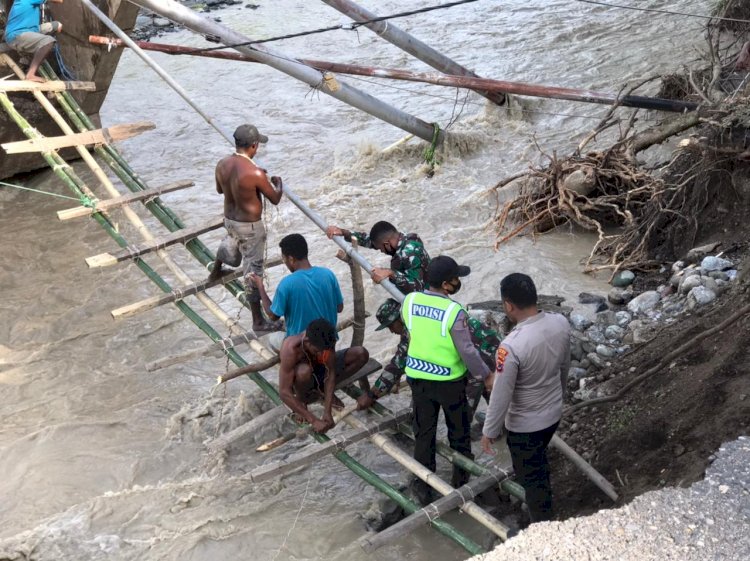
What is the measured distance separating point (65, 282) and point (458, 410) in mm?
5567

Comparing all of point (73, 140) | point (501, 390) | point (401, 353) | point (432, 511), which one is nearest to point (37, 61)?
point (73, 140)

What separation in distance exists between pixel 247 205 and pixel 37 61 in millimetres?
3494


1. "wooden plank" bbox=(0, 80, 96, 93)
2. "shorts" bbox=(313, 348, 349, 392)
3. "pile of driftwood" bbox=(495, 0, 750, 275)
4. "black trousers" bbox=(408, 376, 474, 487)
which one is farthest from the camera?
"wooden plank" bbox=(0, 80, 96, 93)

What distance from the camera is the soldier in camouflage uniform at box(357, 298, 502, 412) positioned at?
4414 millimetres

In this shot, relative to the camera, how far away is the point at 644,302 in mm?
6000

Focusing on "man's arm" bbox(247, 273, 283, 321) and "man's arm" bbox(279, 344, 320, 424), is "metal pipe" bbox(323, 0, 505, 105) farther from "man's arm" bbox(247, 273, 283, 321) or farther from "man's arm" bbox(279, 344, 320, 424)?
"man's arm" bbox(279, 344, 320, 424)

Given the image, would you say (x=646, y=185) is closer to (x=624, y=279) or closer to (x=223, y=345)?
(x=624, y=279)

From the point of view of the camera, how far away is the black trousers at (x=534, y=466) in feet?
12.2

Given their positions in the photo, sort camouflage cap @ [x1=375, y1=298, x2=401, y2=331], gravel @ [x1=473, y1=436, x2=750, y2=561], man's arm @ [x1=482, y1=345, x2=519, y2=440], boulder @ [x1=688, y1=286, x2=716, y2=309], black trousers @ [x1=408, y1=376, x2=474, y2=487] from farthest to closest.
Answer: boulder @ [x1=688, y1=286, x2=716, y2=309], camouflage cap @ [x1=375, y1=298, x2=401, y2=331], black trousers @ [x1=408, y1=376, x2=474, y2=487], man's arm @ [x1=482, y1=345, x2=519, y2=440], gravel @ [x1=473, y1=436, x2=750, y2=561]

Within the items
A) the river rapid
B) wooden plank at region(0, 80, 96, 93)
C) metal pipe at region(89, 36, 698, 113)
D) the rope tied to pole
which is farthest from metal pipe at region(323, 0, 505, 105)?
wooden plank at region(0, 80, 96, 93)

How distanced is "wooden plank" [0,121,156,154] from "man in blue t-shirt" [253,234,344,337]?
2960 mm

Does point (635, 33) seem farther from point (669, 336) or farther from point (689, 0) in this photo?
point (669, 336)

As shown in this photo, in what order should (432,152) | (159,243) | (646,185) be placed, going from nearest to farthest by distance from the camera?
(159,243) → (646,185) → (432,152)

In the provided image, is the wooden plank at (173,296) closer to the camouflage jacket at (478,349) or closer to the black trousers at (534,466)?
the camouflage jacket at (478,349)
